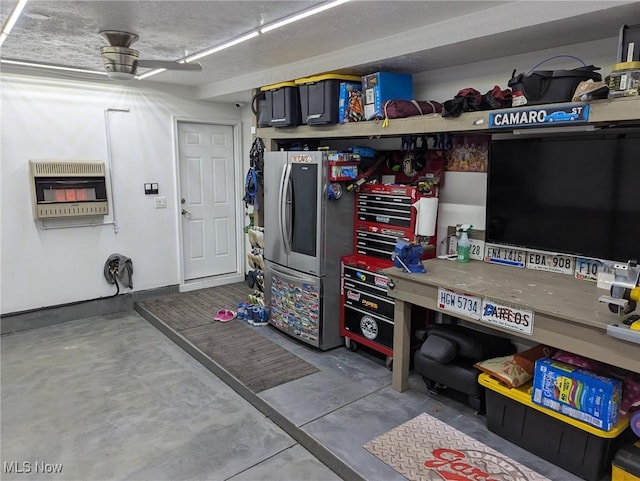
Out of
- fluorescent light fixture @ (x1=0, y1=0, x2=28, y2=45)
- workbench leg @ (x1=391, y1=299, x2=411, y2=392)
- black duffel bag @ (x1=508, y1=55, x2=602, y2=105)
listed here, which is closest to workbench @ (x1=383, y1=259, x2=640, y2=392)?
workbench leg @ (x1=391, y1=299, x2=411, y2=392)

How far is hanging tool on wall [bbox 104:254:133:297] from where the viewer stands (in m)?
4.95

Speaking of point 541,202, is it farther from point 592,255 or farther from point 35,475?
point 35,475

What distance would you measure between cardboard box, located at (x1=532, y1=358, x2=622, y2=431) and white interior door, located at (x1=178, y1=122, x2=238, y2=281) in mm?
4398

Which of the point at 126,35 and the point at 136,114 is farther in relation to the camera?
the point at 136,114

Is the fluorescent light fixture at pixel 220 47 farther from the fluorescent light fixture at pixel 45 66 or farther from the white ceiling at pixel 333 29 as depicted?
the fluorescent light fixture at pixel 45 66

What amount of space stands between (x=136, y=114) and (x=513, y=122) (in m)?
4.19

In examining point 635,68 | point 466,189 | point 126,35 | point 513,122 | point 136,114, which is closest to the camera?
point 635,68

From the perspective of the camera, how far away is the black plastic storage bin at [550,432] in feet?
7.18

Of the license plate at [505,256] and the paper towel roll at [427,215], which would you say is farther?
the paper towel roll at [427,215]

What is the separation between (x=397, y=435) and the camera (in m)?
2.61

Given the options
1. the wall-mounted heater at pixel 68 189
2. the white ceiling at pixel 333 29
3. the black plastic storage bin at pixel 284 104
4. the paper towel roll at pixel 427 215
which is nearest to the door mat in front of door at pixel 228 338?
the wall-mounted heater at pixel 68 189

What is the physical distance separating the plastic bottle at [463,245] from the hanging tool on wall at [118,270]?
3.74 metres

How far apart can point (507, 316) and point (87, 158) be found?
175 inches

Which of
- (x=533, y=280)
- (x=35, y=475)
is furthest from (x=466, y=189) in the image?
(x=35, y=475)
